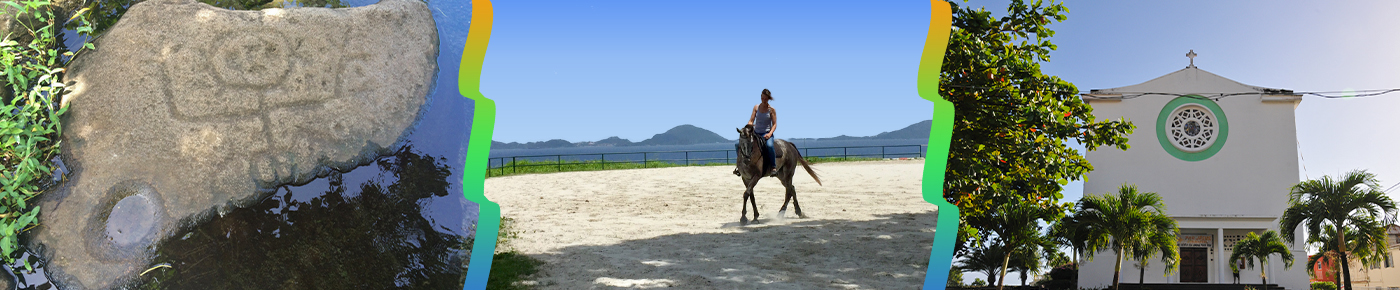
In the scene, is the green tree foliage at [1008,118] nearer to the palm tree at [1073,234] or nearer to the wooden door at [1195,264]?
the palm tree at [1073,234]

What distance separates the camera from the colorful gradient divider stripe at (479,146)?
326 cm

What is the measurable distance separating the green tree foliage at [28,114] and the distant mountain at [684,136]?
10.2ft

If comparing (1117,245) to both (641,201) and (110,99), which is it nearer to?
(641,201)

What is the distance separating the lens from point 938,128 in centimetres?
394

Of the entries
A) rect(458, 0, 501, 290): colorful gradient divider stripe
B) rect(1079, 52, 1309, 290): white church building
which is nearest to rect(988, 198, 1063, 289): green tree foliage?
rect(458, 0, 501, 290): colorful gradient divider stripe

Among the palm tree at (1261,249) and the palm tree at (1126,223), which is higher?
the palm tree at (1126,223)

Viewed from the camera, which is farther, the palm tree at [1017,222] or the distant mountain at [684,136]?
the palm tree at [1017,222]

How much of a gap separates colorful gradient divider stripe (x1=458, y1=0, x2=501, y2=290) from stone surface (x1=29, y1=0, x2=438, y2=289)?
0.41 m

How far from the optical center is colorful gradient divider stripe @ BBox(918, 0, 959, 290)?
392 cm

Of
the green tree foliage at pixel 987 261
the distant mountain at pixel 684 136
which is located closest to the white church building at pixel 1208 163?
the green tree foliage at pixel 987 261

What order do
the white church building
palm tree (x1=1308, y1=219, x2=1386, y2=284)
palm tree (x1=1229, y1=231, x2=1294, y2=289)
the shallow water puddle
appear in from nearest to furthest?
the shallow water puddle, palm tree (x1=1308, y1=219, x2=1386, y2=284), palm tree (x1=1229, y1=231, x2=1294, y2=289), the white church building

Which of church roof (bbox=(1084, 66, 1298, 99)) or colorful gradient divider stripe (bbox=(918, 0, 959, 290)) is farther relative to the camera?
church roof (bbox=(1084, 66, 1298, 99))

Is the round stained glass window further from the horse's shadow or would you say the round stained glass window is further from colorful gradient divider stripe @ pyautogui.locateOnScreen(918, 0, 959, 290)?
colorful gradient divider stripe @ pyautogui.locateOnScreen(918, 0, 959, 290)

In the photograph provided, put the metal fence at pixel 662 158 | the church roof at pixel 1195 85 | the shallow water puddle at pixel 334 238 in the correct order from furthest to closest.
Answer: the church roof at pixel 1195 85
the metal fence at pixel 662 158
the shallow water puddle at pixel 334 238
